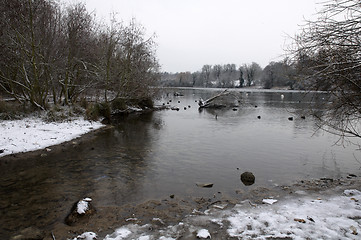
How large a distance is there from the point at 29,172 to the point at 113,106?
2067 cm

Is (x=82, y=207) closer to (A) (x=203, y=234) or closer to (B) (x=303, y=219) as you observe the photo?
(A) (x=203, y=234)

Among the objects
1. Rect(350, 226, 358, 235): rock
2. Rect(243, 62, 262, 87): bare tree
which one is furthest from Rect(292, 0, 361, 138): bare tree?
Rect(243, 62, 262, 87): bare tree

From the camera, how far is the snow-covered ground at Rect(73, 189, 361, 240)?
230 inches

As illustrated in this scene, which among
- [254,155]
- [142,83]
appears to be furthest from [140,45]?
[254,155]

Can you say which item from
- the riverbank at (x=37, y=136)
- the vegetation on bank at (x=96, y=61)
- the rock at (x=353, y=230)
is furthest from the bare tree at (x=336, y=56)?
the riverbank at (x=37, y=136)

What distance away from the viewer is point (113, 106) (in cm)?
3059

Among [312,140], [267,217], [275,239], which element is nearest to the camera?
[275,239]

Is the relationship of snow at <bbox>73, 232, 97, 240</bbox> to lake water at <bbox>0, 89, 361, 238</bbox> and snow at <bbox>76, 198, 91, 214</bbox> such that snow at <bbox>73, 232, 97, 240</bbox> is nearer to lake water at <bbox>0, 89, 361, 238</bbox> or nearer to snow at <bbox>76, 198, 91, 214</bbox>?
snow at <bbox>76, 198, 91, 214</bbox>

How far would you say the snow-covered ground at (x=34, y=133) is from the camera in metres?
13.0

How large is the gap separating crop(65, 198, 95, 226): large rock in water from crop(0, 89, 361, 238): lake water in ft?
1.02

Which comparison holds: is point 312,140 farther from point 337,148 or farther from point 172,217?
point 172,217

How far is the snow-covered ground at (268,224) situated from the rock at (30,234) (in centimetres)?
107

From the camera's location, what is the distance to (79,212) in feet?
22.6

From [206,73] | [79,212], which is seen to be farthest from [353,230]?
[206,73]
